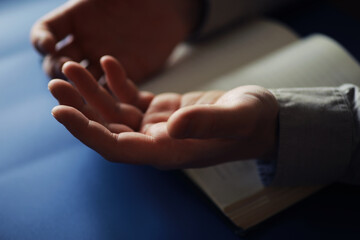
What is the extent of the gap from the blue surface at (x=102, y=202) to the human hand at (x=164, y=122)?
0.23 ft

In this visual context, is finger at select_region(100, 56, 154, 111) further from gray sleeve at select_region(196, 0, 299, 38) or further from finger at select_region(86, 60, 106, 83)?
gray sleeve at select_region(196, 0, 299, 38)

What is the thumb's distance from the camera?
331mm

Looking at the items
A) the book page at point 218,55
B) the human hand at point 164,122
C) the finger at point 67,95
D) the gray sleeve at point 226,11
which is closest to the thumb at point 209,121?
the human hand at point 164,122

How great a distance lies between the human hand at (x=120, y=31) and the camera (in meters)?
0.58

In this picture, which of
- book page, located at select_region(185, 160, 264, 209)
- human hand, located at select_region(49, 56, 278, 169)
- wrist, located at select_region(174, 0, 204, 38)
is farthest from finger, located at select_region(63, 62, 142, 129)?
wrist, located at select_region(174, 0, 204, 38)

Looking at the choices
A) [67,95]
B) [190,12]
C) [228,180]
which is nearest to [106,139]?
[67,95]

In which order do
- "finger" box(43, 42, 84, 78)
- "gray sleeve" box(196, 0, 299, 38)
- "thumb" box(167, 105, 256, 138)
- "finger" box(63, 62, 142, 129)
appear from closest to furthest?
1. "thumb" box(167, 105, 256, 138)
2. "finger" box(63, 62, 142, 129)
3. "finger" box(43, 42, 84, 78)
4. "gray sleeve" box(196, 0, 299, 38)

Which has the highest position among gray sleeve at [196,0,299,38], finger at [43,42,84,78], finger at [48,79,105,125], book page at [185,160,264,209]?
finger at [43,42,84,78]

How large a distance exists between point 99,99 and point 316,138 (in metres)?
0.28

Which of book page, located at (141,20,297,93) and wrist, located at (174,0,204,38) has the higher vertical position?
wrist, located at (174,0,204,38)

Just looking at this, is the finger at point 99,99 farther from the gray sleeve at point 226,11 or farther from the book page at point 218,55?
the gray sleeve at point 226,11

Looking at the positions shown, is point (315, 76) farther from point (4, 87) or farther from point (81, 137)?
point (4, 87)

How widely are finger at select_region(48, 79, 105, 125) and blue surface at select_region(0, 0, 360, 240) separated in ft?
0.40

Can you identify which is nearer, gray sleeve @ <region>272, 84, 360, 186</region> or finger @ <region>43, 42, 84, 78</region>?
gray sleeve @ <region>272, 84, 360, 186</region>
